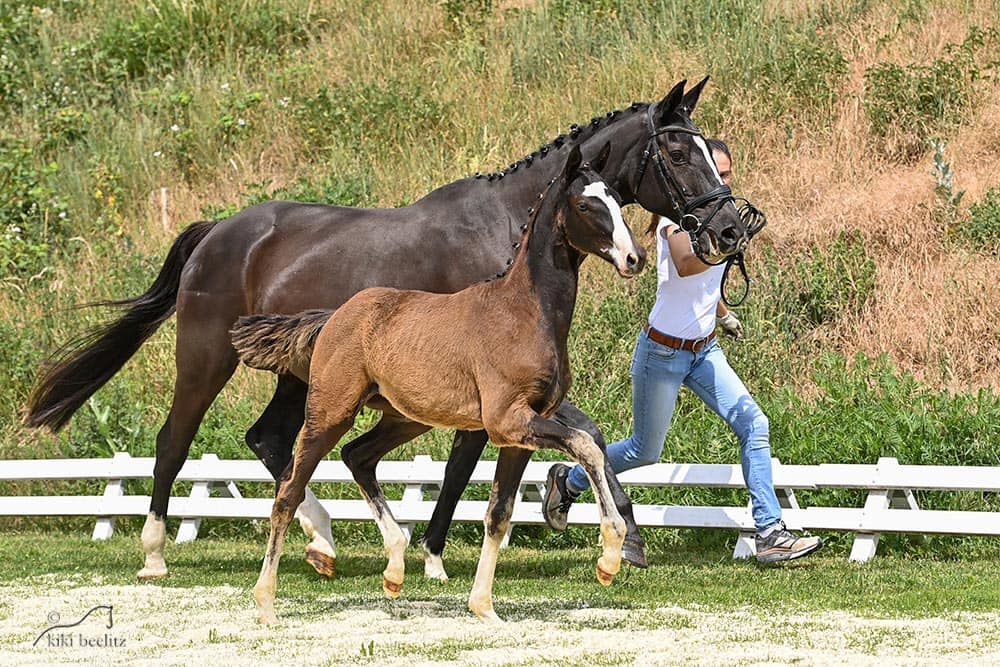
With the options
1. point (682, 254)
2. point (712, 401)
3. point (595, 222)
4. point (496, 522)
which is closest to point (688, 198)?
point (682, 254)

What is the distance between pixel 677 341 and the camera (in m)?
7.75

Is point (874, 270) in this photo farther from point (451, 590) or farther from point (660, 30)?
point (451, 590)

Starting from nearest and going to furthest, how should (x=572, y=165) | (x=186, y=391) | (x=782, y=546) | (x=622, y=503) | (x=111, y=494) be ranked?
(x=572, y=165) → (x=622, y=503) → (x=782, y=546) → (x=186, y=391) → (x=111, y=494)

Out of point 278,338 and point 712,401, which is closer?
point 278,338

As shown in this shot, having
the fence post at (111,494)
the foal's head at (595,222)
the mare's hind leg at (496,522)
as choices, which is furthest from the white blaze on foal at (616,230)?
the fence post at (111,494)

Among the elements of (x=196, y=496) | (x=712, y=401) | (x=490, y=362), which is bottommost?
(x=196, y=496)

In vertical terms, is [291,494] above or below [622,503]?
above

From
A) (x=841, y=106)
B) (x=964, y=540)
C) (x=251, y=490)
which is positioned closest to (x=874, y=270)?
(x=841, y=106)

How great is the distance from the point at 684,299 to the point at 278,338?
7.28 ft

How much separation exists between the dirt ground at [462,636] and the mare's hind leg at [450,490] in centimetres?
76

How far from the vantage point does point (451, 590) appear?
7.70 metres

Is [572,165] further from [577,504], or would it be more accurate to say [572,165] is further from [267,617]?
[577,504]

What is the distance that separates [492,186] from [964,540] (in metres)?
3.68

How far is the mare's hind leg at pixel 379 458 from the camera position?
7.19 metres
